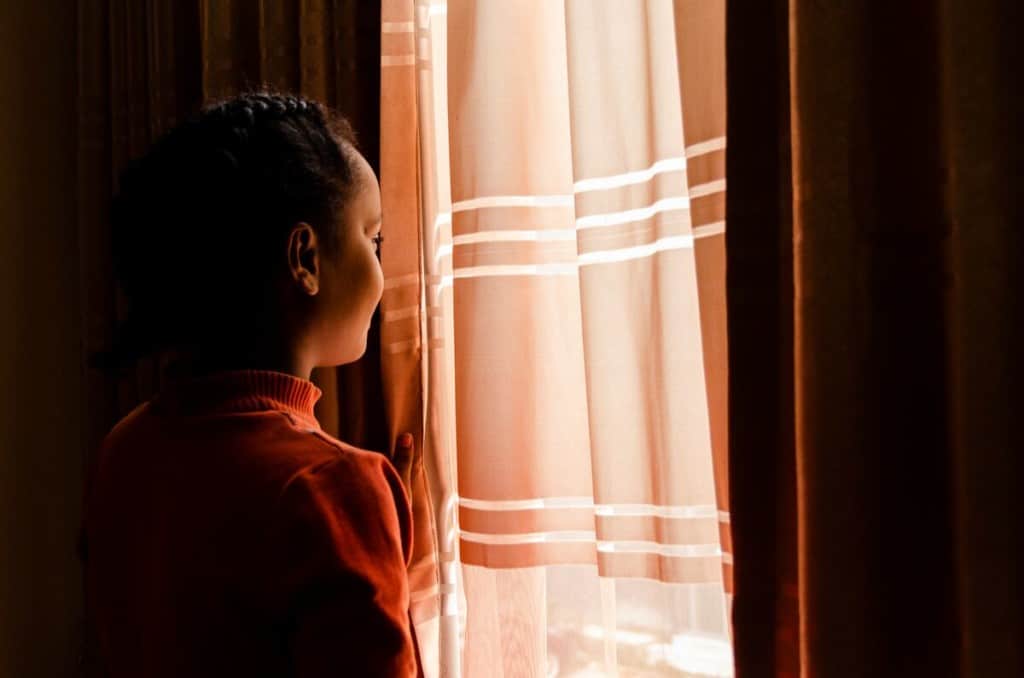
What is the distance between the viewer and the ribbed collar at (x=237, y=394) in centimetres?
71

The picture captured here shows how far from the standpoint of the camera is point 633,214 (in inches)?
41.1

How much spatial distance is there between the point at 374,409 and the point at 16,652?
101cm

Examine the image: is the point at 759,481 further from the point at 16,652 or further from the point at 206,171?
the point at 16,652

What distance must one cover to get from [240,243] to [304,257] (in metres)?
0.06

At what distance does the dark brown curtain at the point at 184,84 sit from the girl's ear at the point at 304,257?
0.51 meters

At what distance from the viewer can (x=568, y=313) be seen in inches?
44.3

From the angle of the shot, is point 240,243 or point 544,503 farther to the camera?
point 544,503

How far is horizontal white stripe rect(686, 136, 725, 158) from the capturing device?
0.92 metres

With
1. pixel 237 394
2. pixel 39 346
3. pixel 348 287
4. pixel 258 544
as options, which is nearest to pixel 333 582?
pixel 258 544

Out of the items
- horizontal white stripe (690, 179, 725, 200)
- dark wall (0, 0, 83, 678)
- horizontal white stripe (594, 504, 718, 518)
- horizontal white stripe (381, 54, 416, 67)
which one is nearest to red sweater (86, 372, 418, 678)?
horizontal white stripe (594, 504, 718, 518)

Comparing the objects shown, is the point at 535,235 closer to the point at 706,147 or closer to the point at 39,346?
the point at 706,147

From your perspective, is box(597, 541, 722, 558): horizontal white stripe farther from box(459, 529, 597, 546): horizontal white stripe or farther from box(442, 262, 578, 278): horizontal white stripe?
box(442, 262, 578, 278): horizontal white stripe

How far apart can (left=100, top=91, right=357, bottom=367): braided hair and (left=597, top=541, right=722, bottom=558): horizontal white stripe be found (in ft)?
1.71

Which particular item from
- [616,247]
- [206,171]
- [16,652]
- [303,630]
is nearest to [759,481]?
[616,247]
